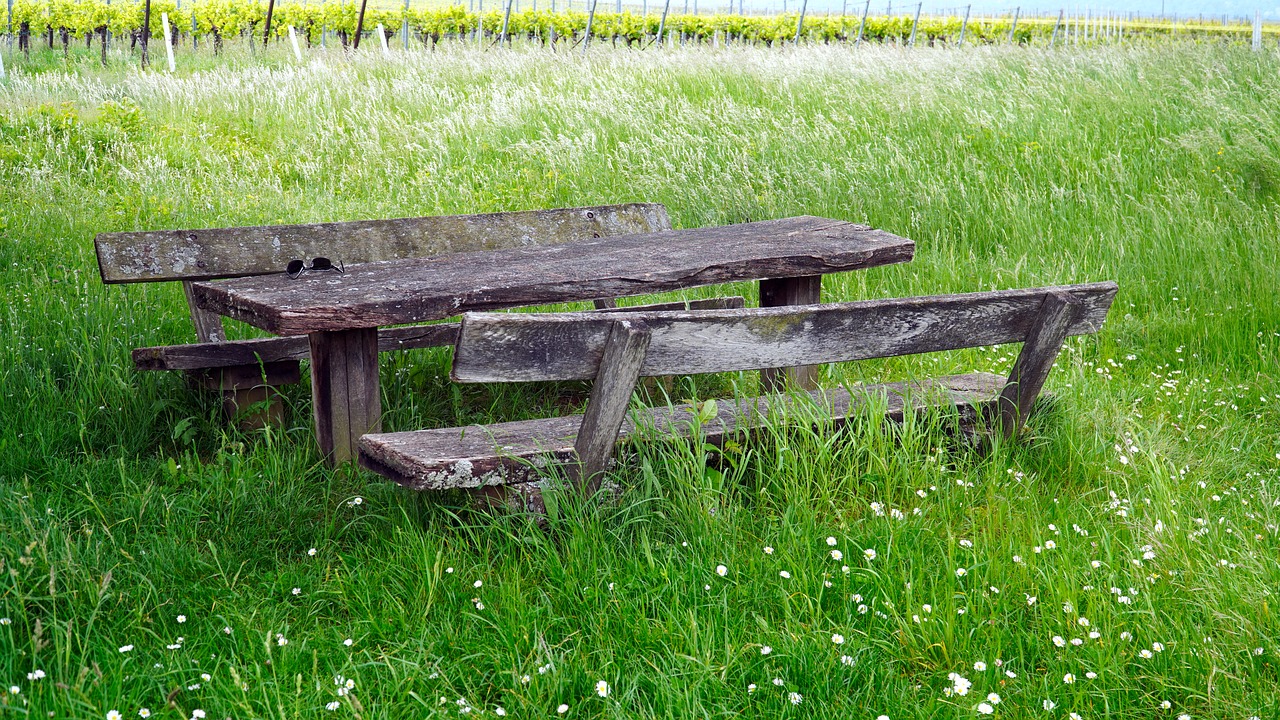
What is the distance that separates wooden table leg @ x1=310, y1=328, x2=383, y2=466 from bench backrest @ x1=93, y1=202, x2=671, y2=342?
0.90 m

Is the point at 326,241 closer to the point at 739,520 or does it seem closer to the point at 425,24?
the point at 739,520

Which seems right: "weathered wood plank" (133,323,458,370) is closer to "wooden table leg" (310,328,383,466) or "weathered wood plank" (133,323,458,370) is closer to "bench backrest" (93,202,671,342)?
"bench backrest" (93,202,671,342)

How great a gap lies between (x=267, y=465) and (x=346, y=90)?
8566 mm

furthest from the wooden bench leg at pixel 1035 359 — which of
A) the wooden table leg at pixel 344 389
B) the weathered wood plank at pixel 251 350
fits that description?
the wooden table leg at pixel 344 389

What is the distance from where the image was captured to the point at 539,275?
3625 millimetres

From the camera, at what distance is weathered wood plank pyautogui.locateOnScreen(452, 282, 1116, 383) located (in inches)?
99.3

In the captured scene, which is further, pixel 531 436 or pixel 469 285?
pixel 469 285

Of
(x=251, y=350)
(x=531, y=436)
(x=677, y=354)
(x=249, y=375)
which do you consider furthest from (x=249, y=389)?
(x=677, y=354)

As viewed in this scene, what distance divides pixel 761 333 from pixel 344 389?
150 cm

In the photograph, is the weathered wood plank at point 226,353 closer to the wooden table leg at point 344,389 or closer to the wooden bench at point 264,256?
the wooden bench at point 264,256

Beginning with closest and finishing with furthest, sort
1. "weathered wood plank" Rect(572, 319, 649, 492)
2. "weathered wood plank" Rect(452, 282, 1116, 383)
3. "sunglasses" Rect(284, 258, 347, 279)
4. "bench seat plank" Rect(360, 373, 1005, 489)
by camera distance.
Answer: "weathered wood plank" Rect(452, 282, 1116, 383), "weathered wood plank" Rect(572, 319, 649, 492), "bench seat plank" Rect(360, 373, 1005, 489), "sunglasses" Rect(284, 258, 347, 279)

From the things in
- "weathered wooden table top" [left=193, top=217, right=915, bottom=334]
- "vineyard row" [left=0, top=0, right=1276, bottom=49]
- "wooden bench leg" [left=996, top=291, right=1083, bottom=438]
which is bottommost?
"wooden bench leg" [left=996, top=291, right=1083, bottom=438]

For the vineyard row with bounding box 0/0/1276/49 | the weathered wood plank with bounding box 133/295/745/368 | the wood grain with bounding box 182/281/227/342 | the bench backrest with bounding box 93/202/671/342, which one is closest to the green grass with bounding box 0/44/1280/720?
the weathered wood plank with bounding box 133/295/745/368

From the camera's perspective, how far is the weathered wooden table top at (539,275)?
3.16m
